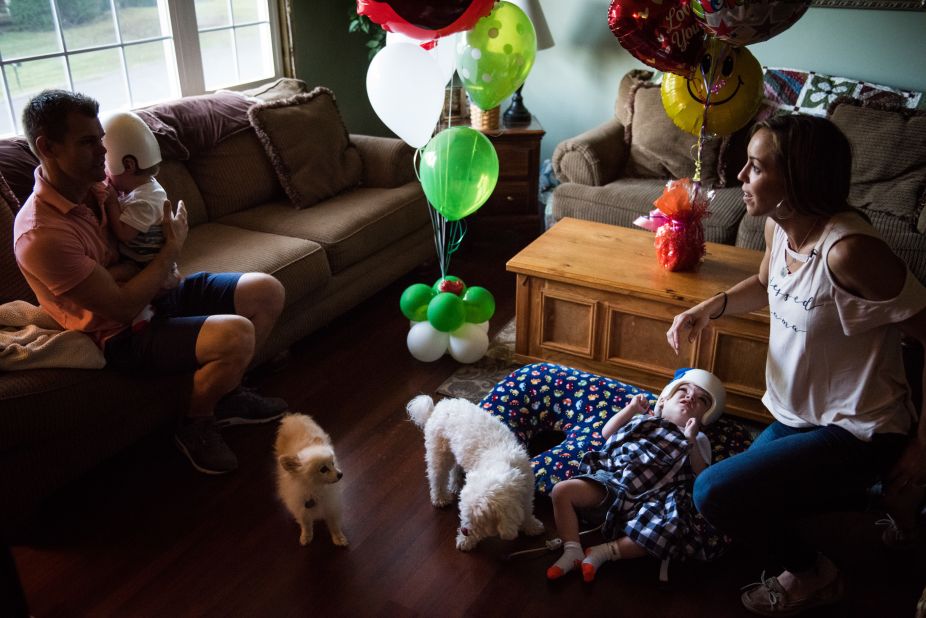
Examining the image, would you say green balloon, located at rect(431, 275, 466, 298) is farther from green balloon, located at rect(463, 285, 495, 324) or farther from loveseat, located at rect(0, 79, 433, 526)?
loveseat, located at rect(0, 79, 433, 526)

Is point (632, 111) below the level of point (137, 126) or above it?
below

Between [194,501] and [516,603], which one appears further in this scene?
[194,501]

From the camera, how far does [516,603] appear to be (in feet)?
6.09

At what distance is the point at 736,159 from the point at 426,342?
5.84 feet

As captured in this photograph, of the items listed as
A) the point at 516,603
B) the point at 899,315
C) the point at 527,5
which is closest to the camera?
the point at 899,315

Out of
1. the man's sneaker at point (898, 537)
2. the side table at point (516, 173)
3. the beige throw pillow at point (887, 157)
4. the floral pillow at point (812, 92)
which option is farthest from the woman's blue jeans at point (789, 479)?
the side table at point (516, 173)

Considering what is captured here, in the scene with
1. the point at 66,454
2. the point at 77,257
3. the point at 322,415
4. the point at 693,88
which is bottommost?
the point at 322,415

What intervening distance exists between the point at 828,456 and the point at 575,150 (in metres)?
2.27

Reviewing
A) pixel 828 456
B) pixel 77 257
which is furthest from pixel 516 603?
pixel 77 257

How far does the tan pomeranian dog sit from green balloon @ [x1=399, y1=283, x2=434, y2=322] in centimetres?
81

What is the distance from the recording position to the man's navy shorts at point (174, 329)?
213cm

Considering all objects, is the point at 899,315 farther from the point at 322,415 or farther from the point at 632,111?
the point at 632,111

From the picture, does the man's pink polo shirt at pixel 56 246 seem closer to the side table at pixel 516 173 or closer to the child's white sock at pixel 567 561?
the child's white sock at pixel 567 561

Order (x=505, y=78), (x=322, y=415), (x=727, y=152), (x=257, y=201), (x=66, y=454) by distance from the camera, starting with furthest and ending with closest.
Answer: (x=727, y=152)
(x=257, y=201)
(x=505, y=78)
(x=322, y=415)
(x=66, y=454)
